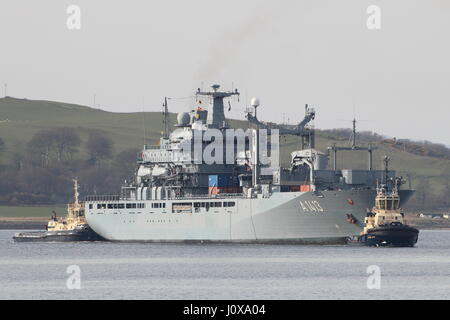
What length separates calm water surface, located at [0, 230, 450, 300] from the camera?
6588 cm

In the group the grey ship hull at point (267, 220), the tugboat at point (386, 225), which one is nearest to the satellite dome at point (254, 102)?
the grey ship hull at point (267, 220)

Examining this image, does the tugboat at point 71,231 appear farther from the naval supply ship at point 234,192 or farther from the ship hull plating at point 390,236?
the ship hull plating at point 390,236

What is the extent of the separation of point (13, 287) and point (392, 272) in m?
23.8

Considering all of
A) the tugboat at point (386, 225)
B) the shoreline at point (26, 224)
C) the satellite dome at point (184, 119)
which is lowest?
the shoreline at point (26, 224)

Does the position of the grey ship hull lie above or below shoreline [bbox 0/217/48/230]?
above

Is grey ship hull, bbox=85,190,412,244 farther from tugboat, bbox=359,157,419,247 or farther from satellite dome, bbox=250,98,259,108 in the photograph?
satellite dome, bbox=250,98,259,108

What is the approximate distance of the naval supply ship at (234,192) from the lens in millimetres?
107188

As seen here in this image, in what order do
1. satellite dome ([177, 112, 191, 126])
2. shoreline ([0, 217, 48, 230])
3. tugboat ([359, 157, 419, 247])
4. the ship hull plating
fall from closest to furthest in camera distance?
the ship hull plating → tugboat ([359, 157, 419, 247]) → satellite dome ([177, 112, 191, 126]) → shoreline ([0, 217, 48, 230])

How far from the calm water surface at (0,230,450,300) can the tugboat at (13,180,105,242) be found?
51.9 feet

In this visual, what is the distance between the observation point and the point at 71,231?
129 meters

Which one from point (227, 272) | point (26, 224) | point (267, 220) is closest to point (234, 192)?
point (267, 220)

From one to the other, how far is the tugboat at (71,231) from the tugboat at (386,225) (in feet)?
118

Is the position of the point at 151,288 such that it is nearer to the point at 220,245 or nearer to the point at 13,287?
the point at 13,287

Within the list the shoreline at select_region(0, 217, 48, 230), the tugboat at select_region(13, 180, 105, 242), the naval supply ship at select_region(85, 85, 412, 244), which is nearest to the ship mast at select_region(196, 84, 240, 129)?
the naval supply ship at select_region(85, 85, 412, 244)
